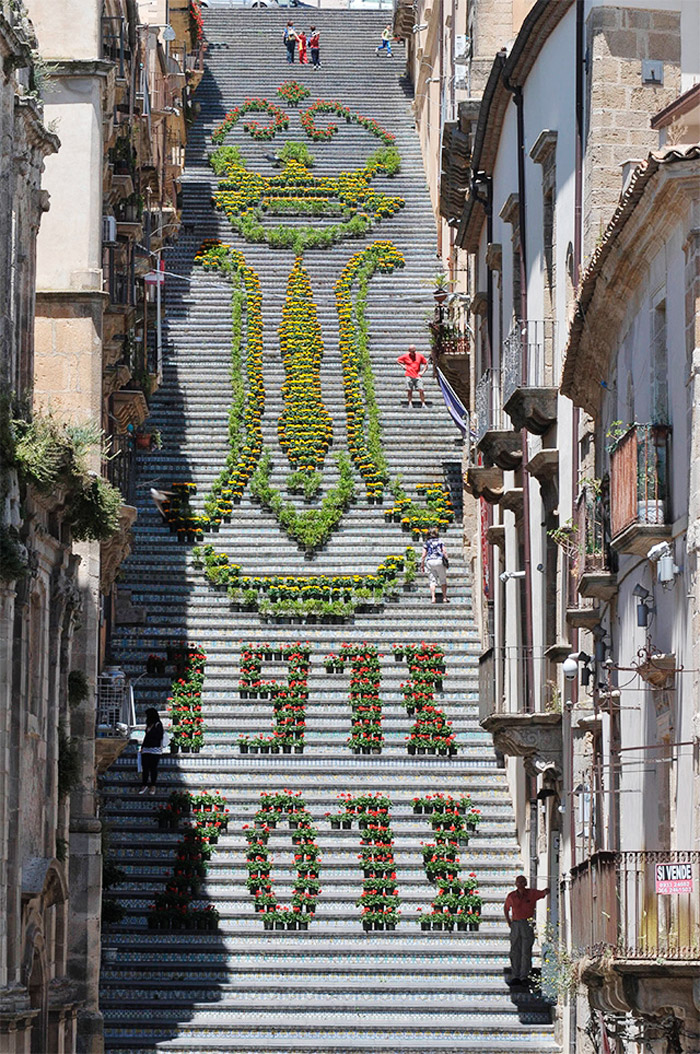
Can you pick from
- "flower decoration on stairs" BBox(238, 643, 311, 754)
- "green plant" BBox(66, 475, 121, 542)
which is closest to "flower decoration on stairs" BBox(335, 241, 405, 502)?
"flower decoration on stairs" BBox(238, 643, 311, 754)

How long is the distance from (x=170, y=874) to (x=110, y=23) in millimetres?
12611

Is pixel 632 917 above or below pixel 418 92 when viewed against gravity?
below

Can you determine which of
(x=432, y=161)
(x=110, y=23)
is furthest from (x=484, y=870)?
(x=432, y=161)

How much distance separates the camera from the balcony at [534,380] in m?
33.4

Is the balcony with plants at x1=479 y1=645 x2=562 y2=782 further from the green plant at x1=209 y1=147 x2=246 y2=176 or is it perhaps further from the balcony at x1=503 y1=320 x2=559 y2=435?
the green plant at x1=209 y1=147 x2=246 y2=176

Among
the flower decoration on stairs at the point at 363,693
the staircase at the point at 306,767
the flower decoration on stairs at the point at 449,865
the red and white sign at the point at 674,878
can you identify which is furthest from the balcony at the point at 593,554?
the flower decoration on stairs at the point at 363,693

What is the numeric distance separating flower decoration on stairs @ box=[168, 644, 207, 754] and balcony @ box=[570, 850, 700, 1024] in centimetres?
1821

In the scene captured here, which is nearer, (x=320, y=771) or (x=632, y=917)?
(x=632, y=917)

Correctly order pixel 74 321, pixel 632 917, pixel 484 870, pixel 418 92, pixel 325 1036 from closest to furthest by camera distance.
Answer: pixel 632 917, pixel 325 1036, pixel 74 321, pixel 484 870, pixel 418 92

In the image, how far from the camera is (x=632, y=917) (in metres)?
21.6

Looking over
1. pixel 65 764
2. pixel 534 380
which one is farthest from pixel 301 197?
pixel 65 764

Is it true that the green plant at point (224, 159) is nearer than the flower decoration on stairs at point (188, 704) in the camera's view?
No

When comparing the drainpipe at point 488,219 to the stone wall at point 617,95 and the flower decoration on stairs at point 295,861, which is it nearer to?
the flower decoration on stairs at point 295,861

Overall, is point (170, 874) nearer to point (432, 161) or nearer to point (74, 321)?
point (74, 321)
